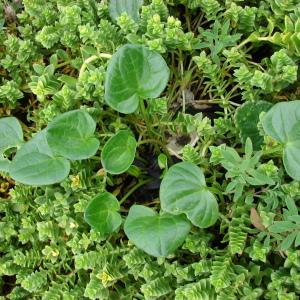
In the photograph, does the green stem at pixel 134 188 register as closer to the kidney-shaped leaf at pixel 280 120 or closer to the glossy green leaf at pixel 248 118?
the glossy green leaf at pixel 248 118

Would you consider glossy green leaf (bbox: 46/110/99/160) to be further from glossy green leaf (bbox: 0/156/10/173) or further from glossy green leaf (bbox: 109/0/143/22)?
glossy green leaf (bbox: 109/0/143/22)

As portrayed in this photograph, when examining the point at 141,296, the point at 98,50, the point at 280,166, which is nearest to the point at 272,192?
A: the point at 280,166

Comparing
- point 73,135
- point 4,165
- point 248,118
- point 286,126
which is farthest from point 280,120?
point 4,165

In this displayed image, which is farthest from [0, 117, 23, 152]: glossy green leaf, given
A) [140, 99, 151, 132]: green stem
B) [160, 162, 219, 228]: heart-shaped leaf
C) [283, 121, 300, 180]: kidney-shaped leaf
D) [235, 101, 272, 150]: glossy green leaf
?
[283, 121, 300, 180]: kidney-shaped leaf

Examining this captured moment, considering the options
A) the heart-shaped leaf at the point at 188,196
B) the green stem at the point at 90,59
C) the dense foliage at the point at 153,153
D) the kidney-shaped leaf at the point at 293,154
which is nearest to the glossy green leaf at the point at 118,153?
the dense foliage at the point at 153,153

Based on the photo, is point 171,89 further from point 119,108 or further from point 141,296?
point 141,296

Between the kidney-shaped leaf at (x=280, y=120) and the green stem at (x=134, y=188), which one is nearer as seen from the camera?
the kidney-shaped leaf at (x=280, y=120)
